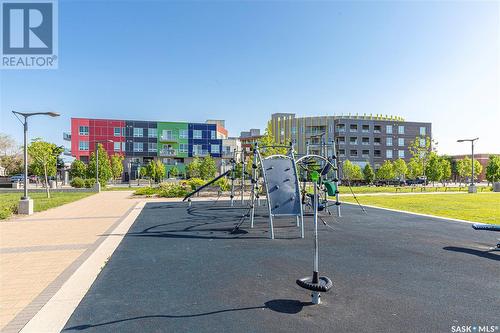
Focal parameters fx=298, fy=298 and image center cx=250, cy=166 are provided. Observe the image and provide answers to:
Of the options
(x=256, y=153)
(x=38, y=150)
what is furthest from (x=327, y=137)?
(x=256, y=153)

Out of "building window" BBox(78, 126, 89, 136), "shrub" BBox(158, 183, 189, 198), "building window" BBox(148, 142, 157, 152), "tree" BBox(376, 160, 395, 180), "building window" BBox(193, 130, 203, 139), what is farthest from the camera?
"building window" BBox(193, 130, 203, 139)

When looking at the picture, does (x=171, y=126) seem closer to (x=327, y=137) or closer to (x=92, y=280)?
(x=327, y=137)

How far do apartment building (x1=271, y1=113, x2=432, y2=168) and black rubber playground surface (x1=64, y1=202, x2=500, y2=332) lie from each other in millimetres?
65960

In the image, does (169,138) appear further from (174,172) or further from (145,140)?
(174,172)

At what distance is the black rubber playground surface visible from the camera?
389cm

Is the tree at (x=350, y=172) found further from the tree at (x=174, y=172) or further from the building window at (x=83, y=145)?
the building window at (x=83, y=145)

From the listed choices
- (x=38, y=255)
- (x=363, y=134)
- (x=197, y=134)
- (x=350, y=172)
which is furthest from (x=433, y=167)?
(x=38, y=255)

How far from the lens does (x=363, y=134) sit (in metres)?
74.8

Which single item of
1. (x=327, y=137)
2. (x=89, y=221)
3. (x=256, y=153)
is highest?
(x=327, y=137)

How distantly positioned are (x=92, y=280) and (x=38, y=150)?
1042 inches

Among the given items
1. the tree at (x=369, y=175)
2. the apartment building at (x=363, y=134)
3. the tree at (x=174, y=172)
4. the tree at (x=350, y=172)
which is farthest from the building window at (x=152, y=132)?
the tree at (x=369, y=175)

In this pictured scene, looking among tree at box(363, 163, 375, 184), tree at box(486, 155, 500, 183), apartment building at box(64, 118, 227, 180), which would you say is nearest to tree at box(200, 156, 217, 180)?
apartment building at box(64, 118, 227, 180)

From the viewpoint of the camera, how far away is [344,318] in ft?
13.0

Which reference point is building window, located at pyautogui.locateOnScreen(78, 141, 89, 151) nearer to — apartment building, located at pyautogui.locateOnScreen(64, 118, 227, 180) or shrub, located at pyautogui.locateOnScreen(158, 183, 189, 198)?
apartment building, located at pyautogui.locateOnScreen(64, 118, 227, 180)
